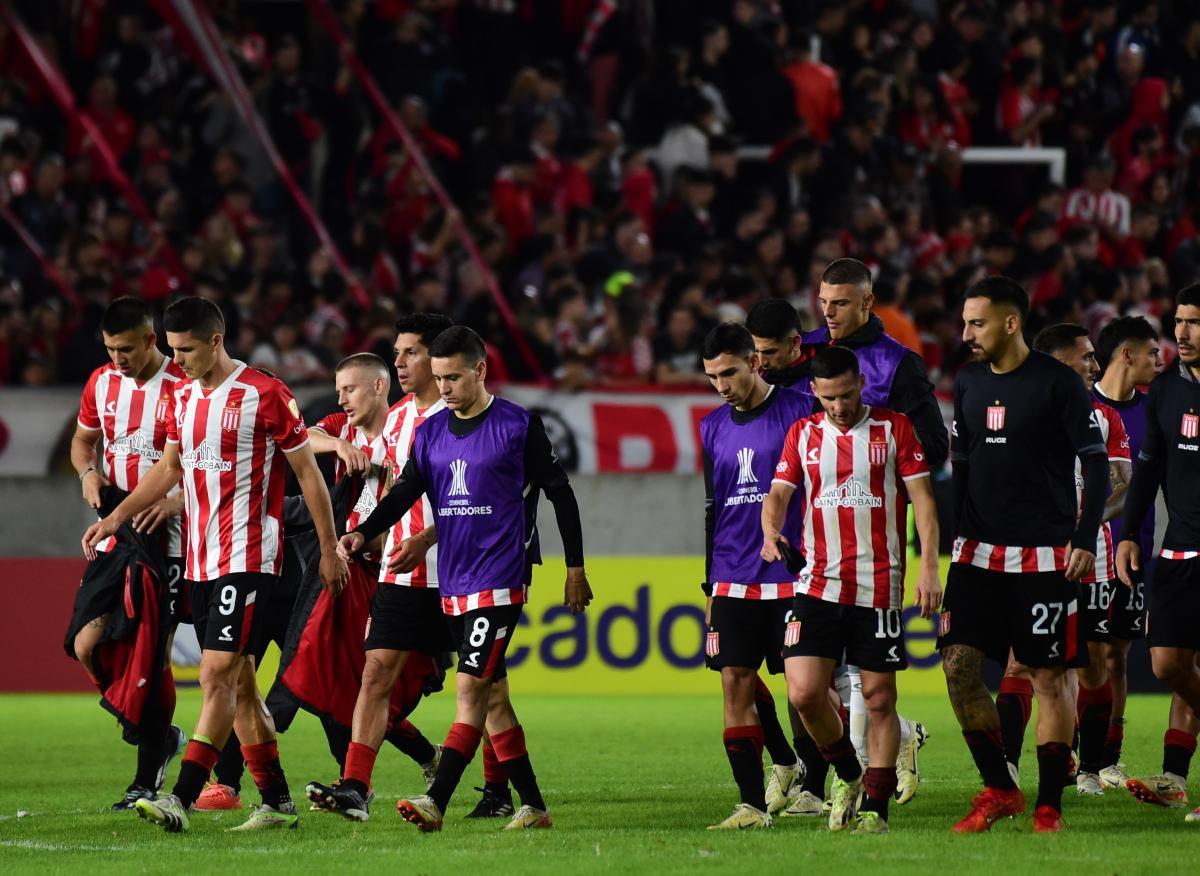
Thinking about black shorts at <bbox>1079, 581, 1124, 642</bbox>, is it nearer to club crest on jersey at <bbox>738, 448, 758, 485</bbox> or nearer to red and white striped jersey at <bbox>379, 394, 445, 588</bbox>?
club crest on jersey at <bbox>738, 448, 758, 485</bbox>

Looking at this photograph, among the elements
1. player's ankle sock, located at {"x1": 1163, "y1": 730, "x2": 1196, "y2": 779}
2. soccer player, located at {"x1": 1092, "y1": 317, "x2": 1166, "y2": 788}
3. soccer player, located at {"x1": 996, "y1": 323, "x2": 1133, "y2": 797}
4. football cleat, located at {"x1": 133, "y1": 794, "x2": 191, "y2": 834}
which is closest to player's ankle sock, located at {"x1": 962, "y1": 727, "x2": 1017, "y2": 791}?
soccer player, located at {"x1": 996, "y1": 323, "x2": 1133, "y2": 797}

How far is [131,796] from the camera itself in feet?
29.8

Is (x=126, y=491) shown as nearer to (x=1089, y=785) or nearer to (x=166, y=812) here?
(x=166, y=812)

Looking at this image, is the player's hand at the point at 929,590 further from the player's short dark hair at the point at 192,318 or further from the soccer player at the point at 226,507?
the player's short dark hair at the point at 192,318

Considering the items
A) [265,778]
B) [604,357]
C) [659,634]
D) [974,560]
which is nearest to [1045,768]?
[974,560]

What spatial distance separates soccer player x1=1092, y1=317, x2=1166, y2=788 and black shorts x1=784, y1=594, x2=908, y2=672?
7.19 ft

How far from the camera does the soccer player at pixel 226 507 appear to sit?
26.8 ft

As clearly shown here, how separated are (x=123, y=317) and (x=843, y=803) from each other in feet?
12.5

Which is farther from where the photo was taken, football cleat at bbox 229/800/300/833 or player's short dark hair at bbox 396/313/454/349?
player's short dark hair at bbox 396/313/454/349

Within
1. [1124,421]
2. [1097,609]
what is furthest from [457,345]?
[1124,421]

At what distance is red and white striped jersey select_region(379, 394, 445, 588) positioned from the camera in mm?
8586

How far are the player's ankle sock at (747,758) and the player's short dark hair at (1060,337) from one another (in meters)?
2.46

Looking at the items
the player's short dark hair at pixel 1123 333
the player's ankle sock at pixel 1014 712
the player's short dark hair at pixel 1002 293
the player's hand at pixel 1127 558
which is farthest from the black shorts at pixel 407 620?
the player's short dark hair at pixel 1123 333

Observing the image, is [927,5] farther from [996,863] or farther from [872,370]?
[996,863]
